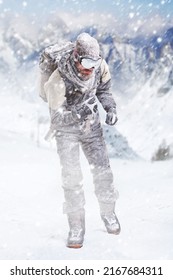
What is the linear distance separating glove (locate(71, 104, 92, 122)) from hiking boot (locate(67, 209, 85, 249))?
0.93 m

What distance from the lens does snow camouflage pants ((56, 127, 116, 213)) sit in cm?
500

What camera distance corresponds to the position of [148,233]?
211 inches

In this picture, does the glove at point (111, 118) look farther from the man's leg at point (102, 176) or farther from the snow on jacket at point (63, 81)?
the man's leg at point (102, 176)

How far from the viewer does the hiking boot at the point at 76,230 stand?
4.80 meters

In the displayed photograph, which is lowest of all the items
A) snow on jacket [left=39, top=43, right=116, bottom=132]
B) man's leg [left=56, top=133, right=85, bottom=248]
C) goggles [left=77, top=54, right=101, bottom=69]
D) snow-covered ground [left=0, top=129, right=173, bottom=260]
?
snow-covered ground [left=0, top=129, right=173, bottom=260]

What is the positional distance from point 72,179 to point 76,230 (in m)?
0.50

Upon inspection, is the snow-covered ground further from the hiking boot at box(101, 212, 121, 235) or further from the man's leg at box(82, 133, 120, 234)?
the man's leg at box(82, 133, 120, 234)

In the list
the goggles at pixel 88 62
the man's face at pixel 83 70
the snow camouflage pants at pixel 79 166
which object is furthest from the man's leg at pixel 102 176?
the goggles at pixel 88 62

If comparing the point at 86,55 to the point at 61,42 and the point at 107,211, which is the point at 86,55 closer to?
the point at 61,42

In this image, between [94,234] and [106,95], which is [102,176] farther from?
[106,95]

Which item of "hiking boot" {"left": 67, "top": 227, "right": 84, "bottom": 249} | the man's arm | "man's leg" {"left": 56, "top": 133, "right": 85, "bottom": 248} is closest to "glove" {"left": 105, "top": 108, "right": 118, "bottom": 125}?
the man's arm

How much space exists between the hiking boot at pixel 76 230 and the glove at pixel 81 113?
927mm

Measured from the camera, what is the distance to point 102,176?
5.23 meters

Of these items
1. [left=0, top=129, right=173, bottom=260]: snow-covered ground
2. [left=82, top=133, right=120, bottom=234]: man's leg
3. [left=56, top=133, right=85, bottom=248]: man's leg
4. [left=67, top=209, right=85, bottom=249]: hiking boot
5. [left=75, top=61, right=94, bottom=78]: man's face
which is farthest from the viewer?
[left=82, top=133, right=120, bottom=234]: man's leg
